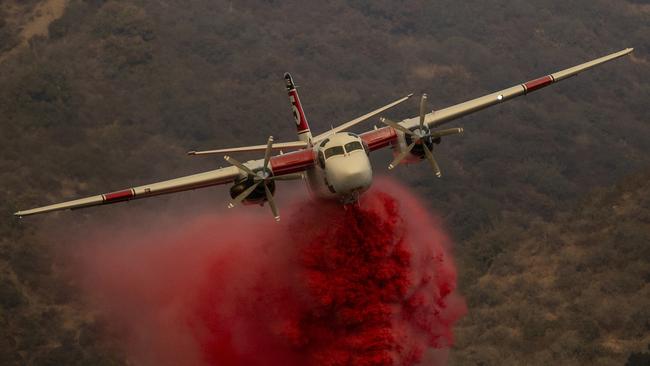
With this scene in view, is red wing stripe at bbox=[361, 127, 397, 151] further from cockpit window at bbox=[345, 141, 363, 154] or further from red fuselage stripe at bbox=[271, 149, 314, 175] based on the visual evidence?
cockpit window at bbox=[345, 141, 363, 154]

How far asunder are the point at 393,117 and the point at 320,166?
61981mm

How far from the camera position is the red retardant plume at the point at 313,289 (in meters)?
57.6

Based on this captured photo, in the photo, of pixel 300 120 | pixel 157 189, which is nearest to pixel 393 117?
pixel 300 120

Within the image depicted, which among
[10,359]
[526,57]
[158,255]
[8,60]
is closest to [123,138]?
[8,60]

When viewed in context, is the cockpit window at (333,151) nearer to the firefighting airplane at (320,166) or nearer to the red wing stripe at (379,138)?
the firefighting airplane at (320,166)

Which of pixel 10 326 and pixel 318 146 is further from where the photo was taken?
pixel 10 326

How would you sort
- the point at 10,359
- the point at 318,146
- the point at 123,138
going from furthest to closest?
1. the point at 123,138
2. the point at 10,359
3. the point at 318,146

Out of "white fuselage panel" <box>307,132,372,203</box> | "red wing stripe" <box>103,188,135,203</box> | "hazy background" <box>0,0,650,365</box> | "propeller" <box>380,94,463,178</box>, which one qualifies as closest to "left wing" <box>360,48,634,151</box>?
"propeller" <box>380,94,463,178</box>

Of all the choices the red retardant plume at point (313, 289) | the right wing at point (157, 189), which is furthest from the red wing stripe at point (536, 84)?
the right wing at point (157, 189)

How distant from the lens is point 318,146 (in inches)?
2260

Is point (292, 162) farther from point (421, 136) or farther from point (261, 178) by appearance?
point (421, 136)

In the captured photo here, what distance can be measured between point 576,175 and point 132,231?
41110 millimetres

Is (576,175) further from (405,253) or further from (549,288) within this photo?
(405,253)

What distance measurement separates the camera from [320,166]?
5684cm
